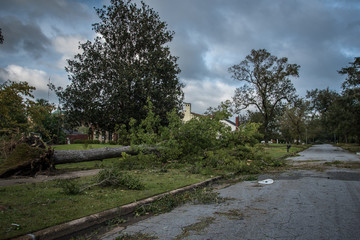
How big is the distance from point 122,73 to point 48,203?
14.0 meters

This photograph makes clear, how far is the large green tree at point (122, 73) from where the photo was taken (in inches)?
706

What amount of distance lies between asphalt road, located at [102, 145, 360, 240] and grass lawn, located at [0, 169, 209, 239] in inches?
33.5

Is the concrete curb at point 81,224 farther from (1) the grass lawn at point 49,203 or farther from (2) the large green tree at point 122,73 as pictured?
(2) the large green tree at point 122,73

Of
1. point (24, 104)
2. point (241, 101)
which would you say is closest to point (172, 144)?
point (24, 104)

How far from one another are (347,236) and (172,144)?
835cm

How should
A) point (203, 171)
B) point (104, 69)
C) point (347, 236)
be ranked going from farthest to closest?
point (104, 69) < point (203, 171) < point (347, 236)

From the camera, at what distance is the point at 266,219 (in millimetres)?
3922

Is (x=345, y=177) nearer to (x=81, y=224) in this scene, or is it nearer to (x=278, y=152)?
(x=81, y=224)

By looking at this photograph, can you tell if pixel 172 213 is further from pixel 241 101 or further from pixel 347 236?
pixel 241 101

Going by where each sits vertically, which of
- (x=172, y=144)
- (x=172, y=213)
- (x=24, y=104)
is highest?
(x=24, y=104)

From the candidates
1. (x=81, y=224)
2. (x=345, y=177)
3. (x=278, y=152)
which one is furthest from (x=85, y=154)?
(x=278, y=152)

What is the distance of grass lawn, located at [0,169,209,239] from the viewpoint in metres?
3.37

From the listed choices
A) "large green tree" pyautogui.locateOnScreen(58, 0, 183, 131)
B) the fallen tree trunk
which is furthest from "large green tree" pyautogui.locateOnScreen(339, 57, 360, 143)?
the fallen tree trunk

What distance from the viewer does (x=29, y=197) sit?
16.1 ft
